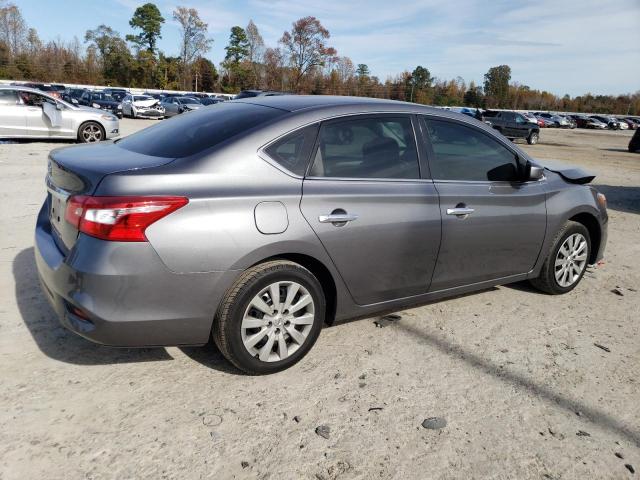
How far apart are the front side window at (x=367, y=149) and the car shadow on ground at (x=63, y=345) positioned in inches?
63.7

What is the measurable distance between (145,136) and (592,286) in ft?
14.5

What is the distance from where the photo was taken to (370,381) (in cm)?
314

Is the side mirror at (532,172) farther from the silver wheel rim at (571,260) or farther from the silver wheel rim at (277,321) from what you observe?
the silver wheel rim at (277,321)

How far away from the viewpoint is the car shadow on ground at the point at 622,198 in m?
9.53

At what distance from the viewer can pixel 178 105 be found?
107ft

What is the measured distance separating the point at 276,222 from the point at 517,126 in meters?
29.4

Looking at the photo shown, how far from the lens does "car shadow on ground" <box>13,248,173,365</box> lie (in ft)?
10.5

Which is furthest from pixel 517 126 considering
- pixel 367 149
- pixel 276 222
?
pixel 276 222

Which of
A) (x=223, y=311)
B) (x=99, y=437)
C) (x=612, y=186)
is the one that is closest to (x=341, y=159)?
(x=223, y=311)

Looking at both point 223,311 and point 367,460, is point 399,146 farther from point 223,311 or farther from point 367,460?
point 367,460

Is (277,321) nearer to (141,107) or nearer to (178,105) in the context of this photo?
(141,107)

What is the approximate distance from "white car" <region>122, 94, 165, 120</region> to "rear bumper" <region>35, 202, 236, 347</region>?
2905 centimetres

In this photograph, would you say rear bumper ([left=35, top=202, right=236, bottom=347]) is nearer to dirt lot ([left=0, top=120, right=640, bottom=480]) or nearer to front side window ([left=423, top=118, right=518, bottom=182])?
dirt lot ([left=0, top=120, right=640, bottom=480])

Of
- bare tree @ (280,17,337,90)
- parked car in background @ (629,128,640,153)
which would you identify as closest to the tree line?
bare tree @ (280,17,337,90)
